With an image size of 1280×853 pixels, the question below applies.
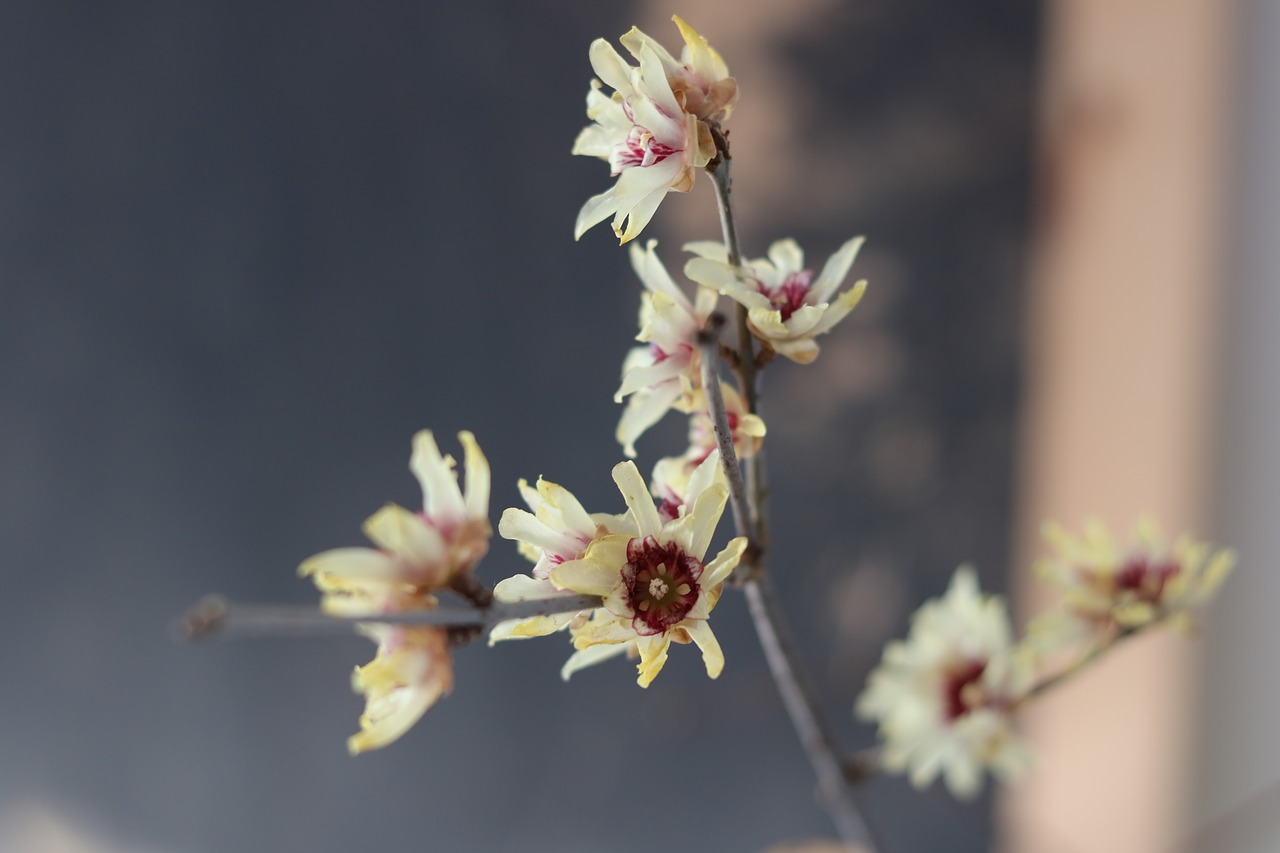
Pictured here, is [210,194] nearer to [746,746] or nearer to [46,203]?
[46,203]

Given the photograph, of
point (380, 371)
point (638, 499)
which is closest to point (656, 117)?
point (638, 499)

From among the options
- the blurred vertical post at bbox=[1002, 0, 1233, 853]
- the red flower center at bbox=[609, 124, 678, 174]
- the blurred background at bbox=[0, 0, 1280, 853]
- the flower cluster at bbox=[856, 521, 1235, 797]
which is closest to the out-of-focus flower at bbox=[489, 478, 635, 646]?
the red flower center at bbox=[609, 124, 678, 174]

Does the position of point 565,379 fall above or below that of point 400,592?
above

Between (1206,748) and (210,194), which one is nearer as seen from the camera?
(210,194)

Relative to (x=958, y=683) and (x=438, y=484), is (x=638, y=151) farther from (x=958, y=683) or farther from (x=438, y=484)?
(x=958, y=683)

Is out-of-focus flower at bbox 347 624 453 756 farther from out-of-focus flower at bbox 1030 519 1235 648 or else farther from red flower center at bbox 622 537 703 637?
out-of-focus flower at bbox 1030 519 1235 648

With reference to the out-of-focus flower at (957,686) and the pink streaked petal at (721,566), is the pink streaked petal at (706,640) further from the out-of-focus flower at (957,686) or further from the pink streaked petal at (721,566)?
the out-of-focus flower at (957,686)

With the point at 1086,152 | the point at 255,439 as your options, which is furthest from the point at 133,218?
the point at 1086,152
